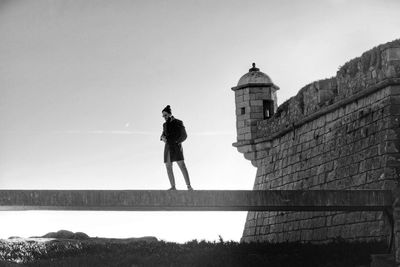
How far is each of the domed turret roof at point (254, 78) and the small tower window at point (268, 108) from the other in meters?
0.57

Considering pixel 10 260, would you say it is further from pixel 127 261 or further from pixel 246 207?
pixel 246 207

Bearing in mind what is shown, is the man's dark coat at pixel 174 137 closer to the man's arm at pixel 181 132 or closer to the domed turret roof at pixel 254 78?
the man's arm at pixel 181 132

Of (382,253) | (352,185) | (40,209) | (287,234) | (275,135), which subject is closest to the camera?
(40,209)

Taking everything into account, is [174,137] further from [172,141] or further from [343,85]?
[343,85]

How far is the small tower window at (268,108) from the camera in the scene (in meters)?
27.7

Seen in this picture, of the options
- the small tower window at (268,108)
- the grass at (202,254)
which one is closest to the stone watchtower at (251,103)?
the small tower window at (268,108)

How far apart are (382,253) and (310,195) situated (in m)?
1.87

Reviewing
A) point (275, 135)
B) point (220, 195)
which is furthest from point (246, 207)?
point (275, 135)

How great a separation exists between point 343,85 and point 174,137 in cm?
620

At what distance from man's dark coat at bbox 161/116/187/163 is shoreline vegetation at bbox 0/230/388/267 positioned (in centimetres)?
205

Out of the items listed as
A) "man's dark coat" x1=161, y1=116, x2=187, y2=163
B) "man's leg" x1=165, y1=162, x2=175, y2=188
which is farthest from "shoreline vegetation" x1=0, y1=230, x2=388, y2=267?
"man's dark coat" x1=161, y1=116, x2=187, y2=163

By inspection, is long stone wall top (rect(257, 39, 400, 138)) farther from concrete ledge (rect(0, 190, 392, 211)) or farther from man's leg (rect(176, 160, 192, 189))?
man's leg (rect(176, 160, 192, 189))

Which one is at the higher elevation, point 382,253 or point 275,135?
point 275,135

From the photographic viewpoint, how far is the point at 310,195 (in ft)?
52.7
